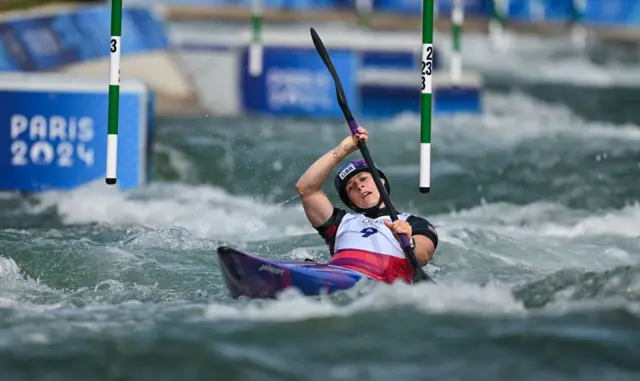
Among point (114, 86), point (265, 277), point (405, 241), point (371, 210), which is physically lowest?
point (265, 277)

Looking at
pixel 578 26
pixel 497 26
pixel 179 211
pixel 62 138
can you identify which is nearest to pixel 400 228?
pixel 179 211

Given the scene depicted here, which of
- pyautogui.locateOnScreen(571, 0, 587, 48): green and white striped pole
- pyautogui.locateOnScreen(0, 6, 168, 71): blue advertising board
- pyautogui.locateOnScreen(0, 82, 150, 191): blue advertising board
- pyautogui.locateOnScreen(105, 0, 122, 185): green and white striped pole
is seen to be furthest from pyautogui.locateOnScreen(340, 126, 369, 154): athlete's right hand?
pyautogui.locateOnScreen(571, 0, 587, 48): green and white striped pole

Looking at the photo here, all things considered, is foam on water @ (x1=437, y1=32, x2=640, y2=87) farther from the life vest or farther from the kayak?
the kayak

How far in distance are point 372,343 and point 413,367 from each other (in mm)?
326

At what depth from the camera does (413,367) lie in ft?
19.5

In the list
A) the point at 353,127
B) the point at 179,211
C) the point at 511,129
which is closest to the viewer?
the point at 353,127

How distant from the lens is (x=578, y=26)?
28.2 metres

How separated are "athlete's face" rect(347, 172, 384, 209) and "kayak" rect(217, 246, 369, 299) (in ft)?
2.69

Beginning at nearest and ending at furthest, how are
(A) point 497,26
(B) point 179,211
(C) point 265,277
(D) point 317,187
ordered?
(C) point 265,277, (D) point 317,187, (B) point 179,211, (A) point 497,26

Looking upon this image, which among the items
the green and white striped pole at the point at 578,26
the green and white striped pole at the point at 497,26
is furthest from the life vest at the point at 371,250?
the green and white striped pole at the point at 578,26

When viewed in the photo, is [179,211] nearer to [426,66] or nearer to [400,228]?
[426,66]

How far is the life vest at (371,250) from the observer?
7.34m

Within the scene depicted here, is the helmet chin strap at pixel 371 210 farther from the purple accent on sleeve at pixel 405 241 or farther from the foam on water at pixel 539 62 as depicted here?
the foam on water at pixel 539 62

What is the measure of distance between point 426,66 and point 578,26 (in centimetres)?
2060
